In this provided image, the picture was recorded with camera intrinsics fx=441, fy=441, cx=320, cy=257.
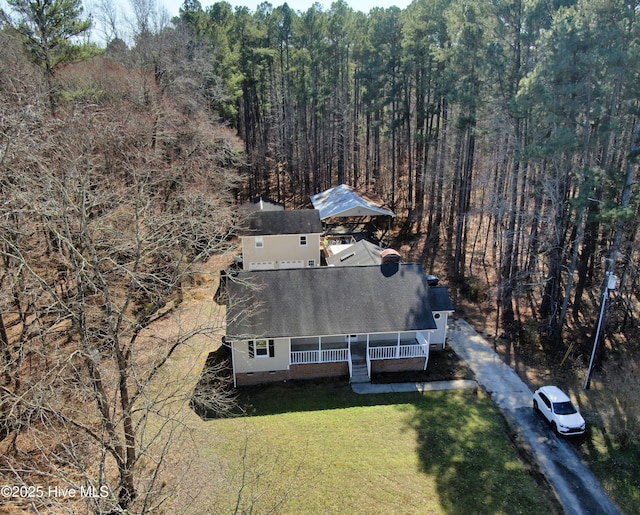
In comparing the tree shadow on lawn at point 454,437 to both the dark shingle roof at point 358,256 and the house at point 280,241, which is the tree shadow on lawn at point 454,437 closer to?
the dark shingle roof at point 358,256

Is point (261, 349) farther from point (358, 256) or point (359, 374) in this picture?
point (358, 256)

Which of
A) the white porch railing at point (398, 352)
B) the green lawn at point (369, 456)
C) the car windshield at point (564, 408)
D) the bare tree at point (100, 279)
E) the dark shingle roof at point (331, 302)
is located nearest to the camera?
the bare tree at point (100, 279)

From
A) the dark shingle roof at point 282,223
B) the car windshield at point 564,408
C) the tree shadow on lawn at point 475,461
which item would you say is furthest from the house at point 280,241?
the car windshield at point 564,408

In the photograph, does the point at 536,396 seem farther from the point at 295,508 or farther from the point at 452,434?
the point at 295,508

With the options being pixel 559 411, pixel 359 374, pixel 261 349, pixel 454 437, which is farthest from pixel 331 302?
pixel 559 411

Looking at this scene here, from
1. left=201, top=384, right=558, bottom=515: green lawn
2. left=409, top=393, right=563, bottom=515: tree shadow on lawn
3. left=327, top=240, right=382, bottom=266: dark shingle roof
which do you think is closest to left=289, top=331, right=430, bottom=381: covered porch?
left=201, top=384, right=558, bottom=515: green lawn

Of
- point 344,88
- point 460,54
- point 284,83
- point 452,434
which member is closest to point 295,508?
point 452,434

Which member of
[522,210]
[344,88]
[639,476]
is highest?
[344,88]

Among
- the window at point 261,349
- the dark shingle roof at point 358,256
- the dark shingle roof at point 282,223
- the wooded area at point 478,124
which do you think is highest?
the wooded area at point 478,124

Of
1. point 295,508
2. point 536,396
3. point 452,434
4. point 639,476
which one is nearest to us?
point 295,508
